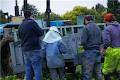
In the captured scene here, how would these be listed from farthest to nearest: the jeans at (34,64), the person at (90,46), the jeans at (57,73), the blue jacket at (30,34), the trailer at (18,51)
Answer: the trailer at (18,51) → the jeans at (57,73) → the person at (90,46) → the jeans at (34,64) → the blue jacket at (30,34)

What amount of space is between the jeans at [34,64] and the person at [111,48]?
1550 millimetres

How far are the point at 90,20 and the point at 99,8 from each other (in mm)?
61996

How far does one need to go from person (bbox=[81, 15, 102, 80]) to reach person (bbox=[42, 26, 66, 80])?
53cm

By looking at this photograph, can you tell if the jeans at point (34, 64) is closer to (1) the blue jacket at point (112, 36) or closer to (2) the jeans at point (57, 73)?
(2) the jeans at point (57, 73)

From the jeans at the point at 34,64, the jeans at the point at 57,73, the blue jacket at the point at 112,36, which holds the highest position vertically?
the blue jacket at the point at 112,36

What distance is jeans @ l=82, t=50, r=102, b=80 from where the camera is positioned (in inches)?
418

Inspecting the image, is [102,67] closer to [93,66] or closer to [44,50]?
[93,66]

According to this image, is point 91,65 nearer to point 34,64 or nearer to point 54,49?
point 54,49

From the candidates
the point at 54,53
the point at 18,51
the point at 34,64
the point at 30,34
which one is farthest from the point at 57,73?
the point at 18,51

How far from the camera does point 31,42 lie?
10273 millimetres

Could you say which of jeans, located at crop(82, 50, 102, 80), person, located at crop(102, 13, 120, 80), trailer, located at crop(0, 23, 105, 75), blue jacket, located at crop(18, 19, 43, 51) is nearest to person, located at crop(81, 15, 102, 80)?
jeans, located at crop(82, 50, 102, 80)

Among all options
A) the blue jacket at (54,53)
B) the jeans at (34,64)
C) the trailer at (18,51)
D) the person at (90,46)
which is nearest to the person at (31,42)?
the jeans at (34,64)

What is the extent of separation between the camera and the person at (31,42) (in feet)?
33.5

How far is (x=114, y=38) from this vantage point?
10461mm
